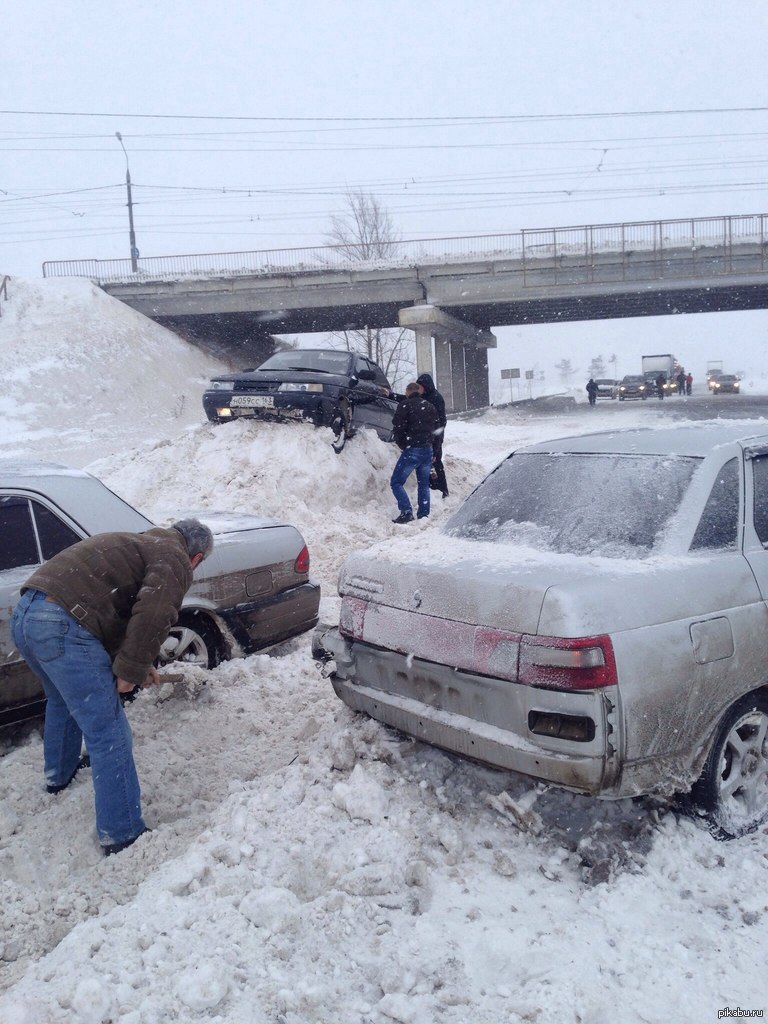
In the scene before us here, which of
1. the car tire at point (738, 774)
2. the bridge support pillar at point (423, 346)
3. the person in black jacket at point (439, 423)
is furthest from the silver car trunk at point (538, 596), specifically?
the bridge support pillar at point (423, 346)

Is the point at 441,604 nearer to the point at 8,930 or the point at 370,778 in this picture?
the point at 370,778

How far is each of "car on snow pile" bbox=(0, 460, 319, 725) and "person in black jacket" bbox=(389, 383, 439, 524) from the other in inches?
165

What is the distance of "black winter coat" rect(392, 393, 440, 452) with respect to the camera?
31.7 ft

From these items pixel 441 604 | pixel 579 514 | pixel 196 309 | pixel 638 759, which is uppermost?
pixel 196 309

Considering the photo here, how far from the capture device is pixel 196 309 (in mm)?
33500

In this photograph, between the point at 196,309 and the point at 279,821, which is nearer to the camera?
the point at 279,821

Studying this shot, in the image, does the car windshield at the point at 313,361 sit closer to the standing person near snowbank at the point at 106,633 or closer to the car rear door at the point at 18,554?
the car rear door at the point at 18,554

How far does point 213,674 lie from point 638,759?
278 centimetres

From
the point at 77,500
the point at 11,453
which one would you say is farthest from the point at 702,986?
the point at 11,453

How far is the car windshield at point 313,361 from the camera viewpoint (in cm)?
1116

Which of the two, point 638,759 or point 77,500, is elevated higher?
point 77,500

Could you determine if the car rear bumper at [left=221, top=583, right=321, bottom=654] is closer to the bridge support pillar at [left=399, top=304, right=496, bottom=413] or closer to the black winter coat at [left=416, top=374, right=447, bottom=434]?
the black winter coat at [left=416, top=374, right=447, bottom=434]

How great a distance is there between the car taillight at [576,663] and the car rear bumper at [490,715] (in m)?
0.04

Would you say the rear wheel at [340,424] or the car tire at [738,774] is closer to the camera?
the car tire at [738,774]
